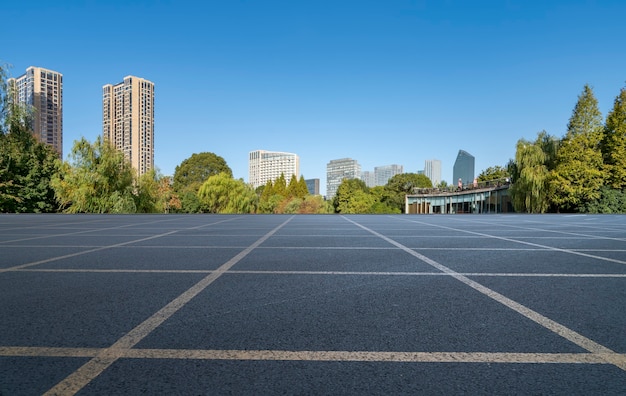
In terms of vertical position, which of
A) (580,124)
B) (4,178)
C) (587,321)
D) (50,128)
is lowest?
(587,321)

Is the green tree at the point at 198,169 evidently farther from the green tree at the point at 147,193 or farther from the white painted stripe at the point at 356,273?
the white painted stripe at the point at 356,273

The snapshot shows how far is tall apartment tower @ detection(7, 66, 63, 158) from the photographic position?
8600 centimetres

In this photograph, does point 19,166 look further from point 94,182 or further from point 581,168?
point 581,168

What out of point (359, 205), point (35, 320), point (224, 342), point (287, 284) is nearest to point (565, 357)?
point (224, 342)

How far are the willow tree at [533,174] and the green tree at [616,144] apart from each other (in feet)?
13.6

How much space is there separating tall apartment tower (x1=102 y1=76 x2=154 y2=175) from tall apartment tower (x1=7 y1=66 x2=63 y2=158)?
20.3 m

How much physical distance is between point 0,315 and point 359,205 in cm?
6796

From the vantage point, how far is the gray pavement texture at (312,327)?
183 cm

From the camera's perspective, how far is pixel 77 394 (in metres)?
1.70

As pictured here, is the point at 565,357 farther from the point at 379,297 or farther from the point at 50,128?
the point at 50,128

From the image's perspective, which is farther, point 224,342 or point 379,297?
point 379,297

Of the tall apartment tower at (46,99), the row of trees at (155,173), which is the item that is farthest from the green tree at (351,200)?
the tall apartment tower at (46,99)

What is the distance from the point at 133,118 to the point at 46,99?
28.1m

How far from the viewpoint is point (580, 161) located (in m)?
30.5
